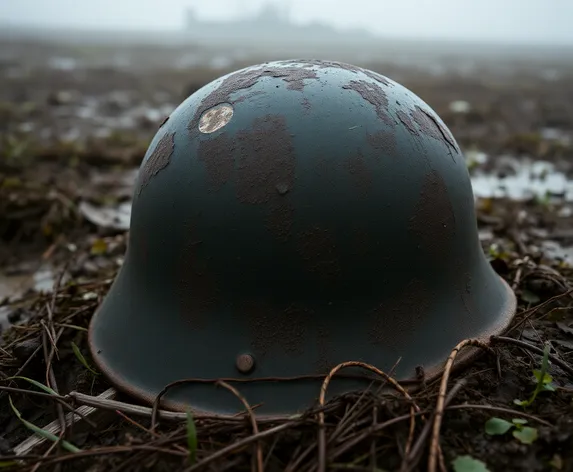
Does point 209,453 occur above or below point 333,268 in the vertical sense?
below

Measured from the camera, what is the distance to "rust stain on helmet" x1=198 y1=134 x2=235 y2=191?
1.92 meters

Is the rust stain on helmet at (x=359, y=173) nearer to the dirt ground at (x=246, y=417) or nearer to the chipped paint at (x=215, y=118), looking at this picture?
the chipped paint at (x=215, y=118)

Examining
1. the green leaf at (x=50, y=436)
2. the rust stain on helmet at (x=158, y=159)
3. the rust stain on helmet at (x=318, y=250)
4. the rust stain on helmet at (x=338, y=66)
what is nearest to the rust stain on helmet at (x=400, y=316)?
the rust stain on helmet at (x=318, y=250)

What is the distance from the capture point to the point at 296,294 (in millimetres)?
1879

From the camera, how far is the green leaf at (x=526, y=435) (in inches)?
69.1

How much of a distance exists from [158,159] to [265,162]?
0.46 m

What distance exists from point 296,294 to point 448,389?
0.60 metres

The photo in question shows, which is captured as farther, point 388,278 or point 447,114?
point 447,114

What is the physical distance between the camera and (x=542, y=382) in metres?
1.94

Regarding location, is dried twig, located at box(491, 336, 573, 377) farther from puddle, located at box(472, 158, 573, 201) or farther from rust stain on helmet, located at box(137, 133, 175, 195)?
puddle, located at box(472, 158, 573, 201)

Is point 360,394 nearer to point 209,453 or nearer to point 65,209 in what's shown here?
point 209,453

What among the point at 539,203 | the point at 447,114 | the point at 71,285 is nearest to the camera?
the point at 71,285

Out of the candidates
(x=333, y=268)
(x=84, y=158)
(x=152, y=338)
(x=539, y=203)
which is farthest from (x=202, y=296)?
(x=84, y=158)

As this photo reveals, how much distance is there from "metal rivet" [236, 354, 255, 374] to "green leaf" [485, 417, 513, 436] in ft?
2.54
